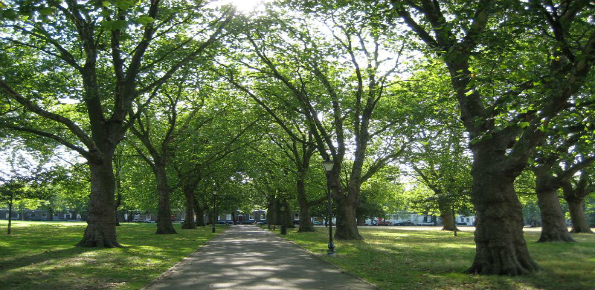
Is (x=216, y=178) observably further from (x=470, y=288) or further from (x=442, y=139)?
(x=470, y=288)

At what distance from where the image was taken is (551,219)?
75.0ft

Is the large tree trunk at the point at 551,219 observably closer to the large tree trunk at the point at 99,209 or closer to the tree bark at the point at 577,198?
the tree bark at the point at 577,198

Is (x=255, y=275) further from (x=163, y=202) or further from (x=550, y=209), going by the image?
(x=163, y=202)

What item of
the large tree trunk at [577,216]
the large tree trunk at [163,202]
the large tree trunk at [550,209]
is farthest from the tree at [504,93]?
the large tree trunk at [577,216]

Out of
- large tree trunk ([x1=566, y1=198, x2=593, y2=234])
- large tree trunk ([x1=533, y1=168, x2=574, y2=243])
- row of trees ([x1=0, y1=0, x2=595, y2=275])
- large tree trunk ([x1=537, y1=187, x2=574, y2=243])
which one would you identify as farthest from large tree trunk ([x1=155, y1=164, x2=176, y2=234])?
large tree trunk ([x1=566, y1=198, x2=593, y2=234])

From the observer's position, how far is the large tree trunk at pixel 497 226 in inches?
404

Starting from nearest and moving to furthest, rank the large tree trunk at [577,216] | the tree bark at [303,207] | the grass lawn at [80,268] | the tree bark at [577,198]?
the grass lawn at [80,268], the tree bark at [577,198], the large tree trunk at [577,216], the tree bark at [303,207]

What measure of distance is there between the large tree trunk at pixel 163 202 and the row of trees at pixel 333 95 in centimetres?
11

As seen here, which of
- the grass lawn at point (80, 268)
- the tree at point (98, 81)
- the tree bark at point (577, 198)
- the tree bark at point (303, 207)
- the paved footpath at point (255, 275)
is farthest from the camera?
the tree bark at point (303, 207)

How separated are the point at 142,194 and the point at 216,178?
12.9 metres

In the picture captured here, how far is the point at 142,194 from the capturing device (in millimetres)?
47531

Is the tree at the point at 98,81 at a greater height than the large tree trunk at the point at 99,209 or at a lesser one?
greater

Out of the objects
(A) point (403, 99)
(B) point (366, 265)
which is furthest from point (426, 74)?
(B) point (366, 265)

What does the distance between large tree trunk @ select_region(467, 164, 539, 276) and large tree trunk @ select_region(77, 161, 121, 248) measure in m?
13.5
